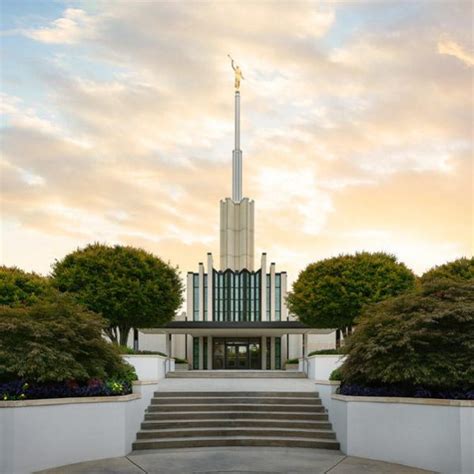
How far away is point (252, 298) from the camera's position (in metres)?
59.2

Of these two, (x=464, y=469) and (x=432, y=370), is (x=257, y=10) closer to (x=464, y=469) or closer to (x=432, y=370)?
(x=432, y=370)

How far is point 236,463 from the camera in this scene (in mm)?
12219

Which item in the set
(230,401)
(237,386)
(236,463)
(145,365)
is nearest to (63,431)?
(236,463)

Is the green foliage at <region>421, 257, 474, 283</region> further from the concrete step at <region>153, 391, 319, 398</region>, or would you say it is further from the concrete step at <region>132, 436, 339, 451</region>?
the concrete step at <region>132, 436, 339, 451</region>

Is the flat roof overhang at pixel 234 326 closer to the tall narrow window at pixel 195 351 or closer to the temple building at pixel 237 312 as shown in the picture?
the temple building at pixel 237 312

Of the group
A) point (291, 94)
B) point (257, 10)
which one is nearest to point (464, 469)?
point (257, 10)

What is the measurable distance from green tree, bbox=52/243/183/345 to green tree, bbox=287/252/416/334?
6.20 metres

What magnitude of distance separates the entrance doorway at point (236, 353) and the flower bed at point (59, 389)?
36044mm

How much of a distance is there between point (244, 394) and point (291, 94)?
39.7 feet

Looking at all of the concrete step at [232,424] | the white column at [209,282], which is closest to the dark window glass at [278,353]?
the white column at [209,282]

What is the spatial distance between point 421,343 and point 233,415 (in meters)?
4.84

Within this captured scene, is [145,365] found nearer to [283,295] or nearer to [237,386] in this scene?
[237,386]

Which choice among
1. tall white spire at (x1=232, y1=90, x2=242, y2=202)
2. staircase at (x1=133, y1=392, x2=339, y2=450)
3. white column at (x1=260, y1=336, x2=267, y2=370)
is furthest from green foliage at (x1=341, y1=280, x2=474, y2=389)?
tall white spire at (x1=232, y1=90, x2=242, y2=202)

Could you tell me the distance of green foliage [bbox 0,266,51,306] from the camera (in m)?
28.9
